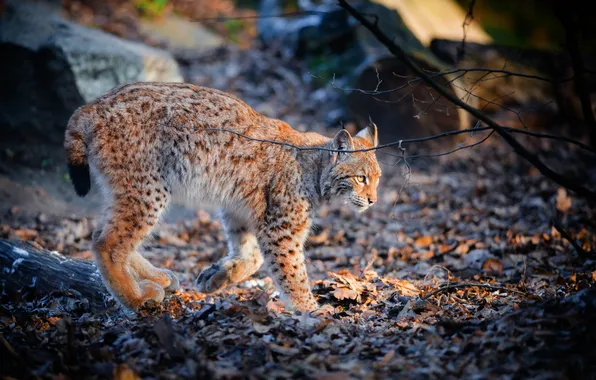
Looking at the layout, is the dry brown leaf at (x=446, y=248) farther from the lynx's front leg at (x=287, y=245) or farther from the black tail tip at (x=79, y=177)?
the black tail tip at (x=79, y=177)

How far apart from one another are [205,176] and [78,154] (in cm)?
111

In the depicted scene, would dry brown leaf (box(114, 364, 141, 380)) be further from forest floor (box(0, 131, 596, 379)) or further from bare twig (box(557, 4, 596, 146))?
bare twig (box(557, 4, 596, 146))

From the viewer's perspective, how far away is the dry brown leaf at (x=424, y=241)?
6.74 metres

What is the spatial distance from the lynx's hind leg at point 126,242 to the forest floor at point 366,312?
198 millimetres

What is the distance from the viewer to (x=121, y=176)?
15.5ft

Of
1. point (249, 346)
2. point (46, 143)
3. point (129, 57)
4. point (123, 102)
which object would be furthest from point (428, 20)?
point (249, 346)

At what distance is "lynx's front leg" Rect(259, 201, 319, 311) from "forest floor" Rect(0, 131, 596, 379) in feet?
0.68

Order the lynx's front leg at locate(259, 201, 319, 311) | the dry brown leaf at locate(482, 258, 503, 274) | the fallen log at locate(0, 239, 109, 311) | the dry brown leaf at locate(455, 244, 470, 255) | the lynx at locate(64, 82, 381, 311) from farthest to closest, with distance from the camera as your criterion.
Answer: the dry brown leaf at locate(455, 244, 470, 255), the dry brown leaf at locate(482, 258, 503, 274), the lynx's front leg at locate(259, 201, 319, 311), the lynx at locate(64, 82, 381, 311), the fallen log at locate(0, 239, 109, 311)

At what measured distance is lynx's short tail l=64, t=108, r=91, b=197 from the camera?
4.75 meters

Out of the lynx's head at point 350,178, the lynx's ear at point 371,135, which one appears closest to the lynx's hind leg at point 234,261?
the lynx's head at point 350,178

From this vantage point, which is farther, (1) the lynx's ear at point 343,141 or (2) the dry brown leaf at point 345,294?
(1) the lynx's ear at point 343,141

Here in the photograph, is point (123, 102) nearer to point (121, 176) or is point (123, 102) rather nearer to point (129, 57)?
point (121, 176)

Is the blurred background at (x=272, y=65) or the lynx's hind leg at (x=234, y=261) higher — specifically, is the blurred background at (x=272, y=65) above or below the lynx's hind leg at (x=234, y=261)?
above

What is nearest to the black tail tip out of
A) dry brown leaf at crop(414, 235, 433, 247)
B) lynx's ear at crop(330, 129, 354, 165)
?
lynx's ear at crop(330, 129, 354, 165)
